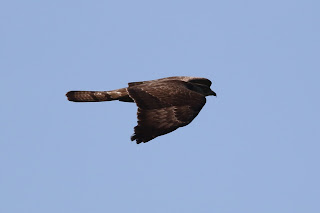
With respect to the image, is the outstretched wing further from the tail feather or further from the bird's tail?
the tail feather

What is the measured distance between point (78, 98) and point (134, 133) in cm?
499

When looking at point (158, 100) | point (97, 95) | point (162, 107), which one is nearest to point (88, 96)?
point (97, 95)

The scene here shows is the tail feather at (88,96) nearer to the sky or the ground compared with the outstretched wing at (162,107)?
nearer to the sky

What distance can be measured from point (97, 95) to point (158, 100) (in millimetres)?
3251

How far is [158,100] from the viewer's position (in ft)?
61.9

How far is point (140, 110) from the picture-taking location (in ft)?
59.3

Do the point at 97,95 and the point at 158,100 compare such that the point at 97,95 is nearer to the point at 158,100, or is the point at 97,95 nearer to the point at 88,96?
the point at 88,96

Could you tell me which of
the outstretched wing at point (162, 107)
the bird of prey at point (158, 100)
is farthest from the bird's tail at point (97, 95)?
the outstretched wing at point (162, 107)

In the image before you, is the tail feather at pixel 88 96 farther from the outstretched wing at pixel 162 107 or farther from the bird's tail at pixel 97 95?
the outstretched wing at pixel 162 107

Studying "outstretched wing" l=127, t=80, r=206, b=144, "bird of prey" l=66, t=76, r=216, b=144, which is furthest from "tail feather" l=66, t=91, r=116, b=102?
"outstretched wing" l=127, t=80, r=206, b=144

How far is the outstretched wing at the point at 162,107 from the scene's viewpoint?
17438 mm

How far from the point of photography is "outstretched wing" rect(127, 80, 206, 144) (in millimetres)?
17438

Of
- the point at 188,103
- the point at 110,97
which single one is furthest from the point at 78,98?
the point at 188,103

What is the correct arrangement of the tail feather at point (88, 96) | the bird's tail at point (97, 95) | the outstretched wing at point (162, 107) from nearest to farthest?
1. the outstretched wing at point (162, 107)
2. the bird's tail at point (97, 95)
3. the tail feather at point (88, 96)
